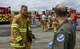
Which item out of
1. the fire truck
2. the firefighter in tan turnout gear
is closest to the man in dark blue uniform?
the firefighter in tan turnout gear

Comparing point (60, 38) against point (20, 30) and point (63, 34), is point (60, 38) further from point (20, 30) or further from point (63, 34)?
point (20, 30)

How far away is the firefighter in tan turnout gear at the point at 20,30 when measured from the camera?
8.12 m

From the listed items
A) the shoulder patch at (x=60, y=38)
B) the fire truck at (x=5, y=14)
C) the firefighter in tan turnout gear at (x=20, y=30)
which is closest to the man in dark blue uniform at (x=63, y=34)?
the shoulder patch at (x=60, y=38)

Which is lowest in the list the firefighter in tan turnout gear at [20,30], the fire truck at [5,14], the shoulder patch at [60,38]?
the fire truck at [5,14]

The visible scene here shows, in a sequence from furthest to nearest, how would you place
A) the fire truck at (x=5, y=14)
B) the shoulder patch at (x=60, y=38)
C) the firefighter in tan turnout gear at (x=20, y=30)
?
the fire truck at (x=5, y=14)
the firefighter in tan turnout gear at (x=20, y=30)
the shoulder patch at (x=60, y=38)

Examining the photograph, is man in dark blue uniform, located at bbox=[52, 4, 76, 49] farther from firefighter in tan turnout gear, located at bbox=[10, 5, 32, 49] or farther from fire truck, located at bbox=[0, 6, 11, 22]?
fire truck, located at bbox=[0, 6, 11, 22]

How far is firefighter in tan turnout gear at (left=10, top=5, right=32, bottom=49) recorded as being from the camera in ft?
26.7

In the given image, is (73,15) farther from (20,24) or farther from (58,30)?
(58,30)

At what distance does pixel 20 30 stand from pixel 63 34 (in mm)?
3699

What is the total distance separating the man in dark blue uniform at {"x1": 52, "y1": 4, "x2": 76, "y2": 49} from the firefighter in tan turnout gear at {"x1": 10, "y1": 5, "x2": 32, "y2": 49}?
11.2 ft

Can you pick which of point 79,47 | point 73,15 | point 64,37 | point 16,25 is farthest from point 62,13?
point 73,15

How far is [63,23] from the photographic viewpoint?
4.83 metres

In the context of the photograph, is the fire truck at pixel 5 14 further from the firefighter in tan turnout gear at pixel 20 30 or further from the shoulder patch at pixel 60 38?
the shoulder patch at pixel 60 38

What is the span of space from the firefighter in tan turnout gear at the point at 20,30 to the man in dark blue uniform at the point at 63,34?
3413 millimetres
